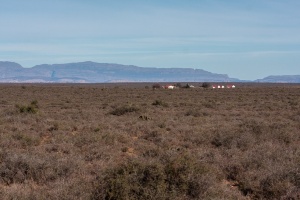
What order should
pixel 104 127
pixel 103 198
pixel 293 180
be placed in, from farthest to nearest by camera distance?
pixel 104 127
pixel 293 180
pixel 103 198

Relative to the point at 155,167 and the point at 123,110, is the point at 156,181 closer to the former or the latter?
the point at 155,167

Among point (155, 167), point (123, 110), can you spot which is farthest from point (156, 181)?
point (123, 110)

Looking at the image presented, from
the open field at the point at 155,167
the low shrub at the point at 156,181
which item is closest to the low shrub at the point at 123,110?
the open field at the point at 155,167

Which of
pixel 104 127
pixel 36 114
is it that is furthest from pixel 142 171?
pixel 36 114

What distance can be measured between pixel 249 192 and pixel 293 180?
2.94ft

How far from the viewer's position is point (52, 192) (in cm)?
724

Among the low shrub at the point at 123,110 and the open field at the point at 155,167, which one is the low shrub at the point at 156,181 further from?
the low shrub at the point at 123,110

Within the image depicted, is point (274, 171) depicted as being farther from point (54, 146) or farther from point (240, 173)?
point (54, 146)

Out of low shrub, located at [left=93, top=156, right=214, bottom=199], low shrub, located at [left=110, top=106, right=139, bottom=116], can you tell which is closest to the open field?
low shrub, located at [left=93, top=156, right=214, bottom=199]

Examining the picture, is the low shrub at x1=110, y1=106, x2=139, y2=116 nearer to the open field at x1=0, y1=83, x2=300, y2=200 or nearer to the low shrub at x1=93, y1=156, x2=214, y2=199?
the open field at x1=0, y1=83, x2=300, y2=200

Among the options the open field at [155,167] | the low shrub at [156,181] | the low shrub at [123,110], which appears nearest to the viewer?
the low shrub at [156,181]

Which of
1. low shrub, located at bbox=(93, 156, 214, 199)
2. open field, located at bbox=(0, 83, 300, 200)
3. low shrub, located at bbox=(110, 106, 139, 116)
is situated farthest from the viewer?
low shrub, located at bbox=(110, 106, 139, 116)

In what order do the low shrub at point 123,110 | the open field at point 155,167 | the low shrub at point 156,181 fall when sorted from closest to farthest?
the low shrub at point 156,181, the open field at point 155,167, the low shrub at point 123,110

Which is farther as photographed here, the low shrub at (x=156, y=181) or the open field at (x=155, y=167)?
the open field at (x=155, y=167)
